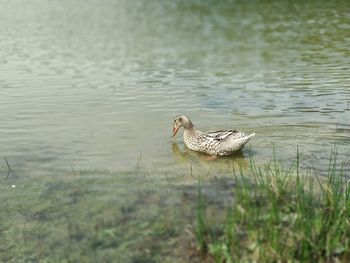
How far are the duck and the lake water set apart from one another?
230 millimetres

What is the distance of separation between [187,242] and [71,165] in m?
4.09

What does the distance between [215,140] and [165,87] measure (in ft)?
21.4

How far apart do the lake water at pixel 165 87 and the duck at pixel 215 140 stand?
23 cm

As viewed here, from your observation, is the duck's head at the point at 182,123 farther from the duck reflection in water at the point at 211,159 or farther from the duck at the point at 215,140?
the duck reflection in water at the point at 211,159

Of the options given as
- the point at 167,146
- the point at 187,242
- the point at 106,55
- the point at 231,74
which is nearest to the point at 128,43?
the point at 106,55

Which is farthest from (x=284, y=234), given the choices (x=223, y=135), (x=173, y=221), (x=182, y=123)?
(x=182, y=123)

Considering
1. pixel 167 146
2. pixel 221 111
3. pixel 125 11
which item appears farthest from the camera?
pixel 125 11

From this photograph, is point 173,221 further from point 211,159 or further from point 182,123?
point 182,123

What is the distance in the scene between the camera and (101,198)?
25.9ft

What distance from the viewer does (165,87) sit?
648 inches

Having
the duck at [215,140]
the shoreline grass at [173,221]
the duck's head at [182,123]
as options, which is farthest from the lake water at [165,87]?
the shoreline grass at [173,221]

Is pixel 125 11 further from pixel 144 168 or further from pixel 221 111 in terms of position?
pixel 144 168

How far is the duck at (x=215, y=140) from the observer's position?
997 centimetres

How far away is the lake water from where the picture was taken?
10492 mm
